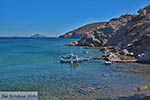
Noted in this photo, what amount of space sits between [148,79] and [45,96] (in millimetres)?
14547

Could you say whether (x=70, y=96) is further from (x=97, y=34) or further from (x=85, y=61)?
(x=97, y=34)


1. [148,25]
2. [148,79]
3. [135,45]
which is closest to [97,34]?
[148,25]

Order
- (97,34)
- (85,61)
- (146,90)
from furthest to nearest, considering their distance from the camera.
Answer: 1. (97,34)
2. (85,61)
3. (146,90)

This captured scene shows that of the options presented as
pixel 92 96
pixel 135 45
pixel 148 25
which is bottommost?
pixel 92 96

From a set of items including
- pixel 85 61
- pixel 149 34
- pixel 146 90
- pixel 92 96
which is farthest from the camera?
pixel 149 34

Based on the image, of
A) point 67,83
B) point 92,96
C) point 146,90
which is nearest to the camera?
point 92,96

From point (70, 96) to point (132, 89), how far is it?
690cm

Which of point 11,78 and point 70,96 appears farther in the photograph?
point 11,78

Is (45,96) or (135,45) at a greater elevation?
(135,45)

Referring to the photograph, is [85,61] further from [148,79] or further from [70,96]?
[70,96]

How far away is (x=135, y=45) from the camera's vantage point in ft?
225

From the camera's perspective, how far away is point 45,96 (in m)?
24.3

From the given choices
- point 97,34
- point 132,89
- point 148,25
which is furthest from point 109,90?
point 97,34

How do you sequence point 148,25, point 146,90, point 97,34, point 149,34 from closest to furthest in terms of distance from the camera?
point 146,90
point 149,34
point 148,25
point 97,34
